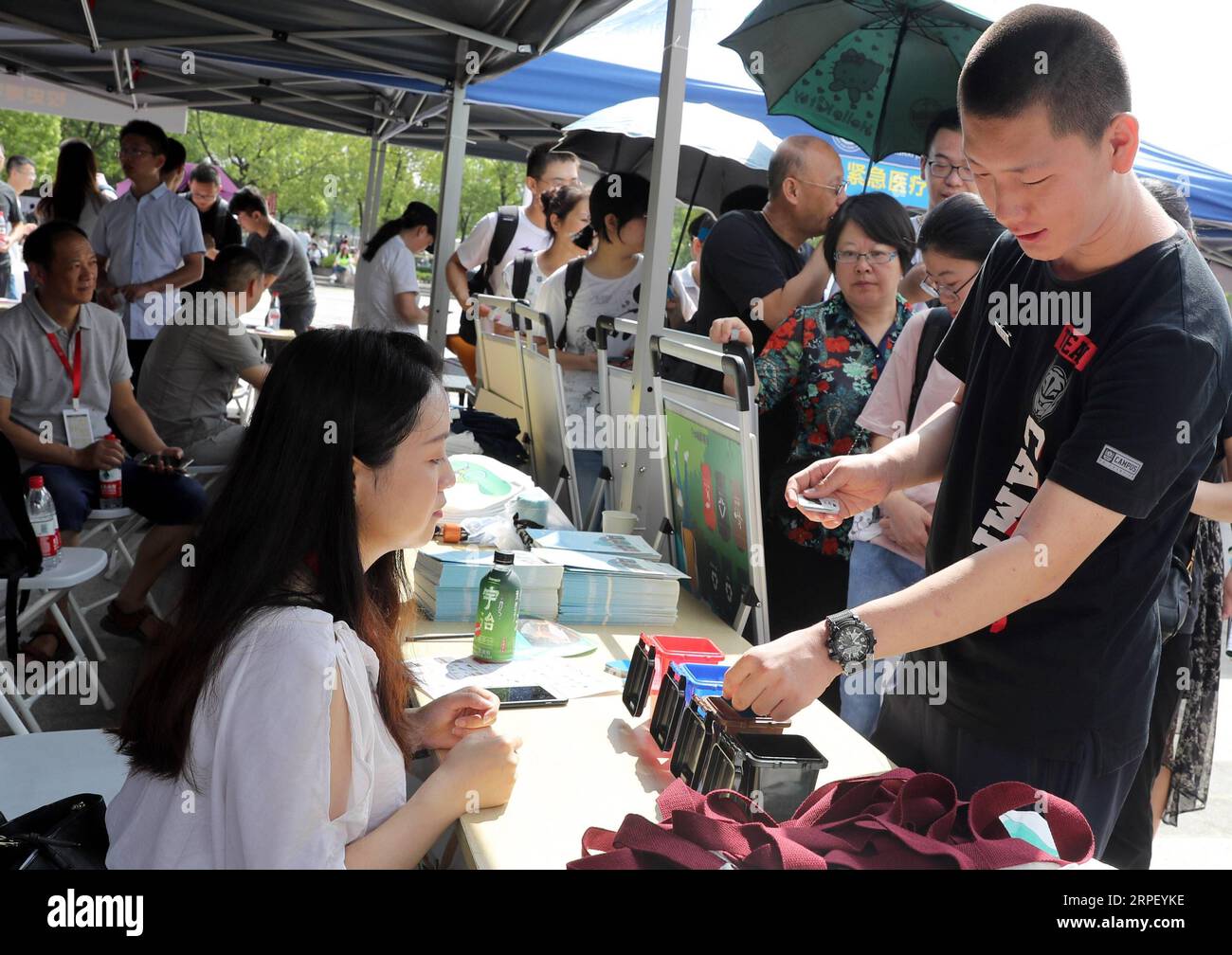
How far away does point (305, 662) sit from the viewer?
143cm

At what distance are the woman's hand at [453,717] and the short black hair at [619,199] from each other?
2625 mm

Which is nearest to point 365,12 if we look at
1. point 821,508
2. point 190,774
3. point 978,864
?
point 821,508

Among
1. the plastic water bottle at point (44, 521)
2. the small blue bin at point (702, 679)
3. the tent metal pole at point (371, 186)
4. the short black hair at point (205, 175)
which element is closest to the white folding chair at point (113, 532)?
the plastic water bottle at point (44, 521)

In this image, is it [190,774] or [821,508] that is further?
[821,508]

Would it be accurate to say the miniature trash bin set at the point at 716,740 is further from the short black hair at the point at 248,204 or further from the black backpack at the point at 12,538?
the short black hair at the point at 248,204

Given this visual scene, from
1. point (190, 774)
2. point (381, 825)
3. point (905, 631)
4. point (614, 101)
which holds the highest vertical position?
point (614, 101)

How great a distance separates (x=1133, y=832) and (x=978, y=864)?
3.83 ft

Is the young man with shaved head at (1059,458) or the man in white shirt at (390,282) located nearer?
the young man with shaved head at (1059,458)

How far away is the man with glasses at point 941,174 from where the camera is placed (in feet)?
12.4

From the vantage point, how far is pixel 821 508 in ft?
6.53

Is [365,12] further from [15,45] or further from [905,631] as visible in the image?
[905,631]

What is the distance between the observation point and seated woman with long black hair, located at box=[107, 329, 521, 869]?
140 cm

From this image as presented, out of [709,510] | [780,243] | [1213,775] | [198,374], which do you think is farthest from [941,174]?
[198,374]
